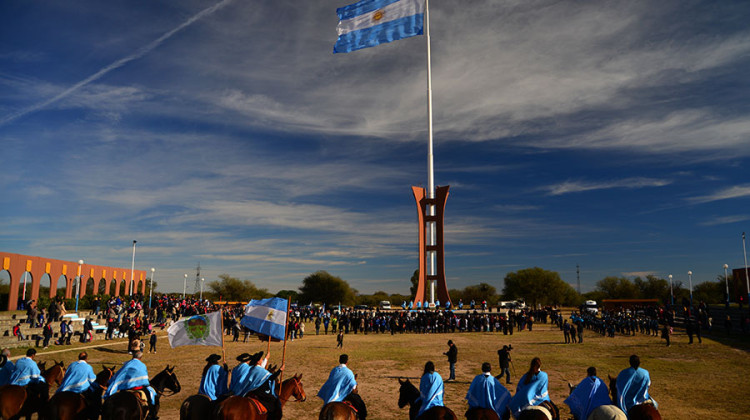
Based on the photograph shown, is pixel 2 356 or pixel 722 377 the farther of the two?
pixel 722 377

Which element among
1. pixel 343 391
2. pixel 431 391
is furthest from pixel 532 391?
pixel 343 391

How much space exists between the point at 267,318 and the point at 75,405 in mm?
4865

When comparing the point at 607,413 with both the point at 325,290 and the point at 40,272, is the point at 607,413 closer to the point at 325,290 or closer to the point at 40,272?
the point at 40,272

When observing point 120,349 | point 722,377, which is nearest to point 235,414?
point 722,377

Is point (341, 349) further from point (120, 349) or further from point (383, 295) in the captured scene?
point (383, 295)

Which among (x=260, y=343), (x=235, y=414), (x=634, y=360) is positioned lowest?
(x=260, y=343)

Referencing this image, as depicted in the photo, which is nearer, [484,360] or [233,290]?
[484,360]

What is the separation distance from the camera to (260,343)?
33.7 m

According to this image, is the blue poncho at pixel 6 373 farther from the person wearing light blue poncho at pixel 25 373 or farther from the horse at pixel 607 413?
the horse at pixel 607 413

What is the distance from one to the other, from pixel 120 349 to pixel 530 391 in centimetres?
2868

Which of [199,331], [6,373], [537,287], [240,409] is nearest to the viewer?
[240,409]

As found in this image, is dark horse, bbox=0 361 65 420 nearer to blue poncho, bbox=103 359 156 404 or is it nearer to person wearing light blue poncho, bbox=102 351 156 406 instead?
person wearing light blue poncho, bbox=102 351 156 406

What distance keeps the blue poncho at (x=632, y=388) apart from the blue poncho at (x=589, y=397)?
2.30 ft

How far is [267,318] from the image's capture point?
1296 centimetres
